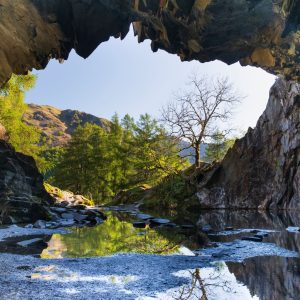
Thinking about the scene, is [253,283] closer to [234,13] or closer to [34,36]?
[234,13]

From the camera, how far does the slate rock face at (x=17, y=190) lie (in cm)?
1580

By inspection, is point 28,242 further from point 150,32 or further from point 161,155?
point 161,155

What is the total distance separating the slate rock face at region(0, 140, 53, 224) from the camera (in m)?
15.8

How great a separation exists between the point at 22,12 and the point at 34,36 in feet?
5.82

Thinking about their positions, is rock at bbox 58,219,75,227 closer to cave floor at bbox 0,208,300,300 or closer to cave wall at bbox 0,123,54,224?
cave wall at bbox 0,123,54,224

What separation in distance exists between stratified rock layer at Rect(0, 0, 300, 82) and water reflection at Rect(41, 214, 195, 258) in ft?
31.6

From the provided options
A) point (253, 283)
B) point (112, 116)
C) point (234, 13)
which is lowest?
point (253, 283)

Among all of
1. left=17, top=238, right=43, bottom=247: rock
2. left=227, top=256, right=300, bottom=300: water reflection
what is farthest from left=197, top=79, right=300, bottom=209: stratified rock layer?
left=17, top=238, right=43, bottom=247: rock

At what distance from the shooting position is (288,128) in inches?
1091

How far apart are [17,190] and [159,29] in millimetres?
10459

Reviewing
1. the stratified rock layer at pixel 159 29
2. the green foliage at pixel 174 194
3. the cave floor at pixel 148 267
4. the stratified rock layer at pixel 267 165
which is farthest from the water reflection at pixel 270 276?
the green foliage at pixel 174 194

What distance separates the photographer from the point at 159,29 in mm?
18078

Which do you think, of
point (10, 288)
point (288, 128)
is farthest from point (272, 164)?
point (10, 288)

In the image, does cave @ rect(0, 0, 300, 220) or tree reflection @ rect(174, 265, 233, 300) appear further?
cave @ rect(0, 0, 300, 220)
